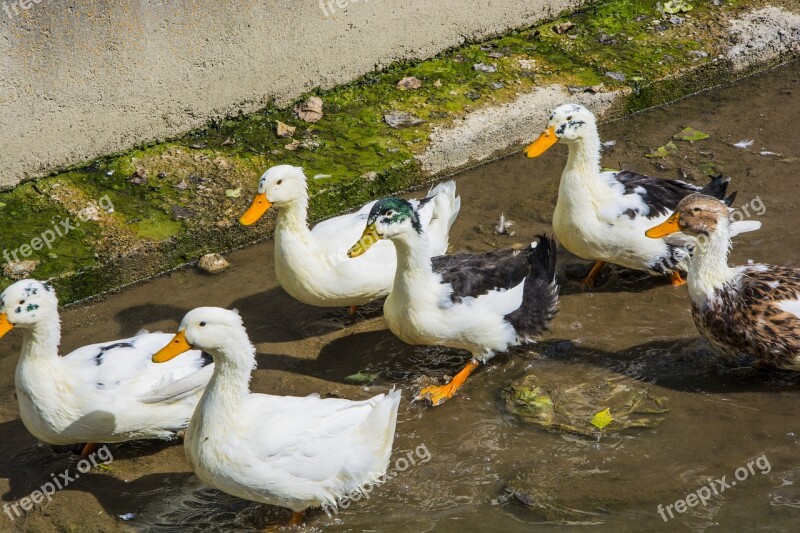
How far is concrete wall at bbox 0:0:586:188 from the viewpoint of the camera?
22.0ft

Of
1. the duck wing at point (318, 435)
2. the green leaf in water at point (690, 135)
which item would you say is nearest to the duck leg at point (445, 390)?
the duck wing at point (318, 435)

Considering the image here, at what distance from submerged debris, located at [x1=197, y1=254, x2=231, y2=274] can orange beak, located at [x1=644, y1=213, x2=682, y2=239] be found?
2934mm

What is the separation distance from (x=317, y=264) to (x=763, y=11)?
533cm

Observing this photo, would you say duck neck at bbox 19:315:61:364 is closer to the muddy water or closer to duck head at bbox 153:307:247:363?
the muddy water

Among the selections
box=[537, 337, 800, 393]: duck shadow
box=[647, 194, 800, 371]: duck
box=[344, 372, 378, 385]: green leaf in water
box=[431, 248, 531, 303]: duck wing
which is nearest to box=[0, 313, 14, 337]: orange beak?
box=[344, 372, 378, 385]: green leaf in water

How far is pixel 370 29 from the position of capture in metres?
7.86

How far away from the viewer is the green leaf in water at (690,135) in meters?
7.64

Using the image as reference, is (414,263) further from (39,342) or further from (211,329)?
(39,342)

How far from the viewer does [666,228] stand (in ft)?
18.4

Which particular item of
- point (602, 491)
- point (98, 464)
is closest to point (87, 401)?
point (98, 464)

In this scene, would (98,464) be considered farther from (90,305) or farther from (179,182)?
(179,182)

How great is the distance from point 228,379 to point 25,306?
1222mm

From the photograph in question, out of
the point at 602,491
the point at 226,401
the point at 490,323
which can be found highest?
the point at 226,401

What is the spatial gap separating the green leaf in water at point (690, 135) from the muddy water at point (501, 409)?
0.24 meters
